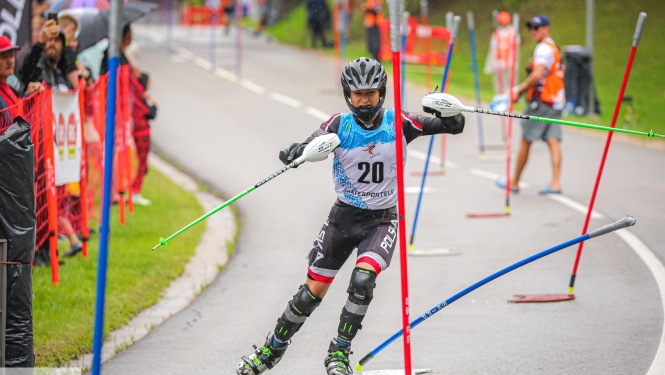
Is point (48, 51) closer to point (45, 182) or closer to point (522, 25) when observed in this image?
point (45, 182)

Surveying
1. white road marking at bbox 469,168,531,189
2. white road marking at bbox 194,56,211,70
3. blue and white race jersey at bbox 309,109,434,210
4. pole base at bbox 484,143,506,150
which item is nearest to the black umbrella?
blue and white race jersey at bbox 309,109,434,210

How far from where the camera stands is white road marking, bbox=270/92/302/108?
73.6 ft

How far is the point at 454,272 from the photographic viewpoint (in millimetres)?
9492

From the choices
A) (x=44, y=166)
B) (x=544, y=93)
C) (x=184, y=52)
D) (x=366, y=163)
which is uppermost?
(x=366, y=163)

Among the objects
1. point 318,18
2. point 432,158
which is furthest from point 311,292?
point 318,18

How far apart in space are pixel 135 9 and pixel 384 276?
15.0 feet

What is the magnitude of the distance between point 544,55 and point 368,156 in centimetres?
724

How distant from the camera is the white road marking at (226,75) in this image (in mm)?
26594

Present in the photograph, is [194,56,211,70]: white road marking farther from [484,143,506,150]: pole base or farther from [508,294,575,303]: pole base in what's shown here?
→ [508,294,575,303]: pole base

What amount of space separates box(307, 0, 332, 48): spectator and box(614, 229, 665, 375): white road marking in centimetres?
2217

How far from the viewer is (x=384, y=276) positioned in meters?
9.59

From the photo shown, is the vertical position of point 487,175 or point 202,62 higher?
point 487,175

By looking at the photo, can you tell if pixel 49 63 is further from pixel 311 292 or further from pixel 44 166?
pixel 311 292

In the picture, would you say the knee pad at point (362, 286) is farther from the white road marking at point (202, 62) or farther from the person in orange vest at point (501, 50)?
the white road marking at point (202, 62)
